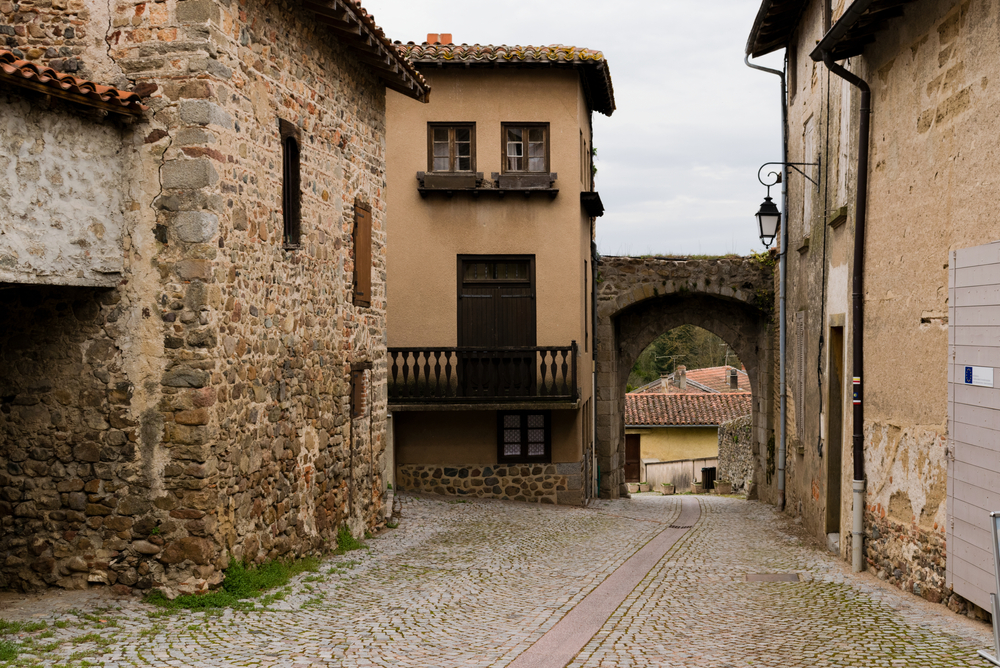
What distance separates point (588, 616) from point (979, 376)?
10.9 feet

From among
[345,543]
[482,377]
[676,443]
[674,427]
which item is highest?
[482,377]

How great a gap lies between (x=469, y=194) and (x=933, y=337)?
31.0 feet

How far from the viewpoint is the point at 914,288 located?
7.67 meters

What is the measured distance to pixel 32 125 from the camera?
6336 mm

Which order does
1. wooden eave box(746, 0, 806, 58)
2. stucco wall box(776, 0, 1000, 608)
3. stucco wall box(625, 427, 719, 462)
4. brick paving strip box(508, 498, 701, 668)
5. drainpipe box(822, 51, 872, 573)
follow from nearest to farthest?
brick paving strip box(508, 498, 701, 668)
stucco wall box(776, 0, 1000, 608)
drainpipe box(822, 51, 872, 573)
wooden eave box(746, 0, 806, 58)
stucco wall box(625, 427, 719, 462)

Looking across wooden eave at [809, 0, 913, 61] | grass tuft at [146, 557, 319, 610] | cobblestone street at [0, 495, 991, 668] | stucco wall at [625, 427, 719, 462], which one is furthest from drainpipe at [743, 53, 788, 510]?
stucco wall at [625, 427, 719, 462]

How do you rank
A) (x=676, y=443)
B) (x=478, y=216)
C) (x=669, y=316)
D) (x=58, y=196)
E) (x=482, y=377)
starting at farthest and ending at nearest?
(x=676, y=443) < (x=669, y=316) < (x=478, y=216) < (x=482, y=377) < (x=58, y=196)

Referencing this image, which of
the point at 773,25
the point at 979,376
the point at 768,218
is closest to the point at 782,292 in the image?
the point at 768,218

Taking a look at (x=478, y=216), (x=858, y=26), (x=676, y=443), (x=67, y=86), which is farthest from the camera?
(x=676, y=443)

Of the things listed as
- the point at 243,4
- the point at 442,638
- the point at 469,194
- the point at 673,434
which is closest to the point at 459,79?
the point at 469,194

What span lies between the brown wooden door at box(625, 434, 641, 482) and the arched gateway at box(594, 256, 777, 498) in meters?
16.3

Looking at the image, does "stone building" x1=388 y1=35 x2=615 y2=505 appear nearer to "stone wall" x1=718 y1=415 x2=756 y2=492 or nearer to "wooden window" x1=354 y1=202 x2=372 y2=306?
"wooden window" x1=354 y1=202 x2=372 y2=306

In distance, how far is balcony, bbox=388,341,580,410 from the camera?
1517 centimetres

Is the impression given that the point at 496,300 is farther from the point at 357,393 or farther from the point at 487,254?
the point at 357,393
